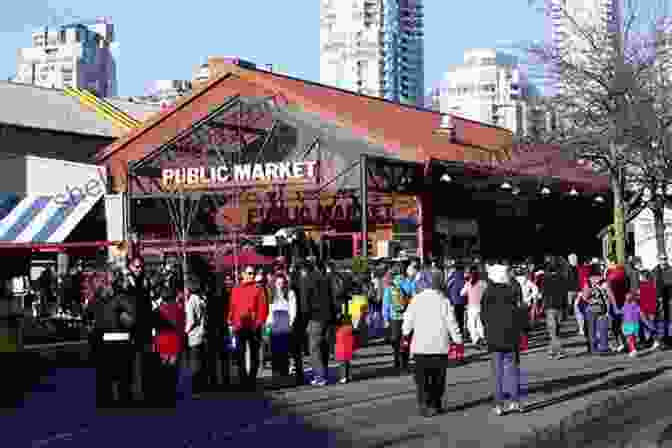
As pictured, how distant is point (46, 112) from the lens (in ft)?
178

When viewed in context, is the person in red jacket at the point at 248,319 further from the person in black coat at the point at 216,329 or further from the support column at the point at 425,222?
the support column at the point at 425,222

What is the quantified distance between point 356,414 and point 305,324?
12.2 feet

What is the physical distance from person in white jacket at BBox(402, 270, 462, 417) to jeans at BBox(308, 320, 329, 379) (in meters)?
3.18

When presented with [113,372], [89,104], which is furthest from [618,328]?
[89,104]

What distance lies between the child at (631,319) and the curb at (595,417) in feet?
10.9

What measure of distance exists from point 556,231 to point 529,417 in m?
38.4

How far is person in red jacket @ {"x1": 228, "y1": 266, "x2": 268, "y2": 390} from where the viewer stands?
16.6 meters

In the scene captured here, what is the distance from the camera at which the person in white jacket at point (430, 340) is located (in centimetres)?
1357

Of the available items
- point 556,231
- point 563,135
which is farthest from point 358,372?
point 556,231

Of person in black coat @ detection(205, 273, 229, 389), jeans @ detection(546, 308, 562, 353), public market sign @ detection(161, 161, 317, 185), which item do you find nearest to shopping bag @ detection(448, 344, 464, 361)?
jeans @ detection(546, 308, 562, 353)

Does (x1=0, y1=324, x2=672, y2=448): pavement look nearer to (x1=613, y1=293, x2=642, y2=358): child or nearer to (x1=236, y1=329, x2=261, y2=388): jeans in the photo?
(x1=236, y1=329, x2=261, y2=388): jeans

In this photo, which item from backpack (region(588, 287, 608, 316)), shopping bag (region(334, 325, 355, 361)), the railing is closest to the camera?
shopping bag (region(334, 325, 355, 361))

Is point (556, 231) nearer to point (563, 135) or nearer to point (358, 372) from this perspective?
point (563, 135)

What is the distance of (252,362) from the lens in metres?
16.9
